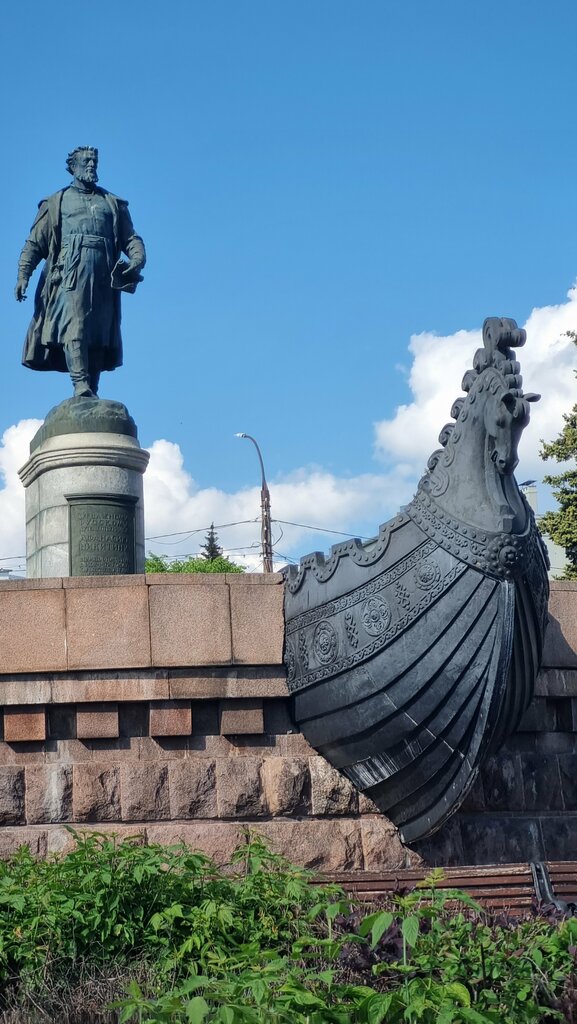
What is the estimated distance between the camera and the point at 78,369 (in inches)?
461

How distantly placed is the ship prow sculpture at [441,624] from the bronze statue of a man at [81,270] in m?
5.20

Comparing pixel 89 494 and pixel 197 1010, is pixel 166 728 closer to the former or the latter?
pixel 197 1010

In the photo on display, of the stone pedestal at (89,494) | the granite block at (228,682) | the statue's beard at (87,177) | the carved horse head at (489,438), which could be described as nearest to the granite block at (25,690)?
the granite block at (228,682)

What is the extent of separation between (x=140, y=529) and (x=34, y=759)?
4145 millimetres

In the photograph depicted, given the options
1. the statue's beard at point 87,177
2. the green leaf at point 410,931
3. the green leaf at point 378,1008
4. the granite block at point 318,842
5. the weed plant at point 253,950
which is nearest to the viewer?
the green leaf at point 378,1008

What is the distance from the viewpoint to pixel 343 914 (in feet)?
16.8

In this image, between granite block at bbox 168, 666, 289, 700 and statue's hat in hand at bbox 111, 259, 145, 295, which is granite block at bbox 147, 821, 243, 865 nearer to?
granite block at bbox 168, 666, 289, 700

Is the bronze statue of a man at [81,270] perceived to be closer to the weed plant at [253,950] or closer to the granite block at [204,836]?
the granite block at [204,836]

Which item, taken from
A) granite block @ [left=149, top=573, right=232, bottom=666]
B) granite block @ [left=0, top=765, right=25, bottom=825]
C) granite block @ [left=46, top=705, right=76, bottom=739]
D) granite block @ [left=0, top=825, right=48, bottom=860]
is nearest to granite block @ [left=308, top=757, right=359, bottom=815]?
granite block @ [left=149, top=573, right=232, bottom=666]

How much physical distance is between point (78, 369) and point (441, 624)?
5.86 m

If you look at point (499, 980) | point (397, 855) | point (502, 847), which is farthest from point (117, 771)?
point (499, 980)

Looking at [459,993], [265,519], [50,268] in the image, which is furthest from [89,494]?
[265,519]

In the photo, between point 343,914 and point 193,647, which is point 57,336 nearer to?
point 193,647

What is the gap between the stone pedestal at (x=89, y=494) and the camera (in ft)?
36.0
